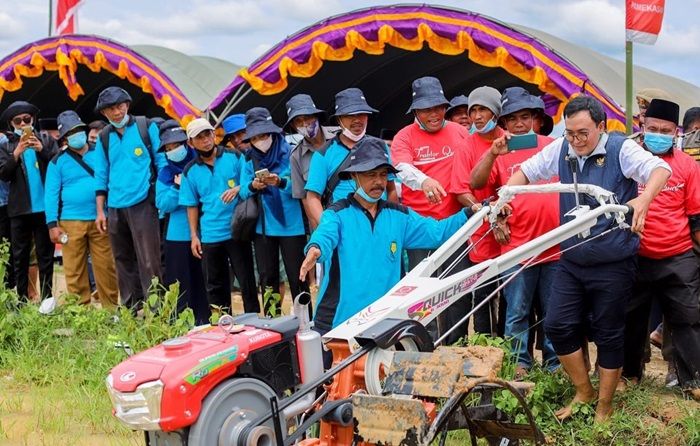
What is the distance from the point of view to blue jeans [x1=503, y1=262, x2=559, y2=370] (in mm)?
5281

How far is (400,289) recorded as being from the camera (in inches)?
→ 150

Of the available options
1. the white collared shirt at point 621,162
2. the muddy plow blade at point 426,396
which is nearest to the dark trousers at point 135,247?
the white collared shirt at point 621,162

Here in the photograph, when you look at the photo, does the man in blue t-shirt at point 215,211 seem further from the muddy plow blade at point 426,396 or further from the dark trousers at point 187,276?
the muddy plow blade at point 426,396

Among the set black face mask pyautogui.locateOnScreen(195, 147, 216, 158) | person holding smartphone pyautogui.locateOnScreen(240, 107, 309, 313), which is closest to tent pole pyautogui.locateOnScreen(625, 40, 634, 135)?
person holding smartphone pyautogui.locateOnScreen(240, 107, 309, 313)

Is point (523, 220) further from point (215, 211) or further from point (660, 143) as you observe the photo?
point (215, 211)

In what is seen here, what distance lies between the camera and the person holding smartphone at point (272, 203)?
673 cm

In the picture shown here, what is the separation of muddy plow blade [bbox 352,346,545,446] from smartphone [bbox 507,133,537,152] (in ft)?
5.34

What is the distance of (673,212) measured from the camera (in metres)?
4.88

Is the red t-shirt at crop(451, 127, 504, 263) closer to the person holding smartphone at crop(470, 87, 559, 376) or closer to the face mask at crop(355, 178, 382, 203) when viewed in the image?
the person holding smartphone at crop(470, 87, 559, 376)

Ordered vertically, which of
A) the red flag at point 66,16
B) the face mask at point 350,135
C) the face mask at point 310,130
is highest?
the red flag at point 66,16

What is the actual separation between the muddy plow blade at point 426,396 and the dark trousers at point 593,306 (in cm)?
97

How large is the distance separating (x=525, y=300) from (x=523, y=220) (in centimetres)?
51

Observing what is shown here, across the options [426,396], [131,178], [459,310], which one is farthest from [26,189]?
[426,396]

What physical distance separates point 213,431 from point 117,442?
167 cm
